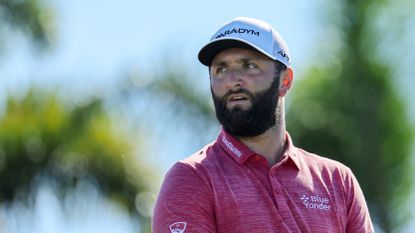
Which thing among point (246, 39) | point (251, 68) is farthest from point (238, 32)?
point (251, 68)

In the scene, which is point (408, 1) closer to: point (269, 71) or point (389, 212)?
point (389, 212)

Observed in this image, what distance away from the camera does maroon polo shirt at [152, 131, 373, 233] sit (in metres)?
7.19

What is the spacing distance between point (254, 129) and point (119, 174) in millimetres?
11283

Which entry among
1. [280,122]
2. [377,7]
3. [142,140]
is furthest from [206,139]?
[280,122]

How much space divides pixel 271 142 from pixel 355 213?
574mm

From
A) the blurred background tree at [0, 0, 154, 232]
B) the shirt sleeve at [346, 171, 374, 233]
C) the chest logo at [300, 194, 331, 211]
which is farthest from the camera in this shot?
the blurred background tree at [0, 0, 154, 232]

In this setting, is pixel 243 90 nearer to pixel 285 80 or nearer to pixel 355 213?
pixel 285 80

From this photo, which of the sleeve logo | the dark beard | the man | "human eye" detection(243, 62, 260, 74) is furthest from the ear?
the sleeve logo

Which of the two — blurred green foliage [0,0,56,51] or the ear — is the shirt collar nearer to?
the ear

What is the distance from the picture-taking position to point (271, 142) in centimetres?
773

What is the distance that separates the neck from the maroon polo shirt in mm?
50

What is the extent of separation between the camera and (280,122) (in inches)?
308

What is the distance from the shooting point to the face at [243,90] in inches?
296

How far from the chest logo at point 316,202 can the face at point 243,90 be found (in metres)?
0.45
